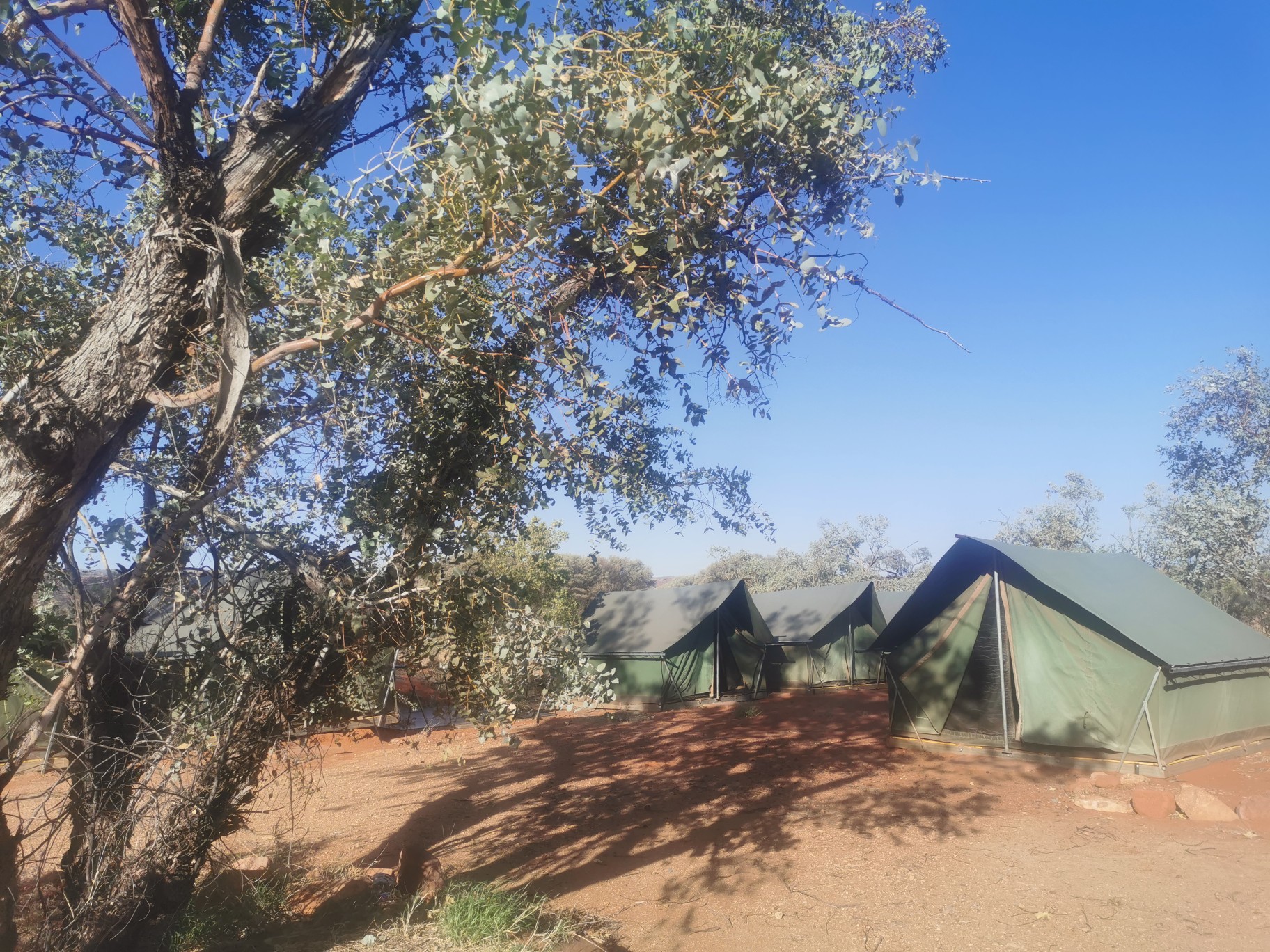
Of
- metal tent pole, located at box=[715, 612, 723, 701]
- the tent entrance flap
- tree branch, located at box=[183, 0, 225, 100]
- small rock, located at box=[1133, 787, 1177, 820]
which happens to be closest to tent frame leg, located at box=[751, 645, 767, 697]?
metal tent pole, located at box=[715, 612, 723, 701]

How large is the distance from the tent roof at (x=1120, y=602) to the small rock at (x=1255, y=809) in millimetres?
1964

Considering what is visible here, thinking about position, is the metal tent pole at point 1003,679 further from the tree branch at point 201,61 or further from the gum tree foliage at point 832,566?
the gum tree foliage at point 832,566

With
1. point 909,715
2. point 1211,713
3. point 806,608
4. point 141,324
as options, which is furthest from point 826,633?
point 141,324

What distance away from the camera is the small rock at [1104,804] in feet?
28.6

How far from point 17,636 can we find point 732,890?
19.2ft

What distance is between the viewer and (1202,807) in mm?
8227

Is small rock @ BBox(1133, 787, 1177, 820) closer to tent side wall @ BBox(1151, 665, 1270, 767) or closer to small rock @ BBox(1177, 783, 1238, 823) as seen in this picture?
small rock @ BBox(1177, 783, 1238, 823)

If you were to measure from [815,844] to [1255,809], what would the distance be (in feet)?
15.7

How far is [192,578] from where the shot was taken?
185 inches

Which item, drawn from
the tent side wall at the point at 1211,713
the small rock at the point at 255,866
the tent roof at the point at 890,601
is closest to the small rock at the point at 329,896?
the small rock at the point at 255,866

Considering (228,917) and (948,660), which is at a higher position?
(948,660)

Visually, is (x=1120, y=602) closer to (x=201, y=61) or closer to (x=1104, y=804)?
Answer: (x=1104, y=804)

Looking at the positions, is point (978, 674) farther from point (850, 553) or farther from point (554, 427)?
point (850, 553)

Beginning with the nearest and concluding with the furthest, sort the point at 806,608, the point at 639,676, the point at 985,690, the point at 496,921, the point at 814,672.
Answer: the point at 496,921
the point at 985,690
the point at 639,676
the point at 814,672
the point at 806,608
